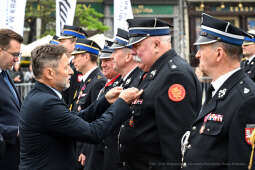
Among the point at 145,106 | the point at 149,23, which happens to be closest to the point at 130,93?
the point at 145,106

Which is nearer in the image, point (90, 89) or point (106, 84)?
point (106, 84)

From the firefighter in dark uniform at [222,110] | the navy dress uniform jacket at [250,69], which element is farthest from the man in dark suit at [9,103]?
the navy dress uniform jacket at [250,69]

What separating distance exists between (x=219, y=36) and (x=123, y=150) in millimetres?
1447

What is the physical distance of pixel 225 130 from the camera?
2.62 metres

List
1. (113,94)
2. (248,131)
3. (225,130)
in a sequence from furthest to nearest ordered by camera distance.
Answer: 1. (113,94)
2. (225,130)
3. (248,131)

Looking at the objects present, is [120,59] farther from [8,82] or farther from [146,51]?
[8,82]

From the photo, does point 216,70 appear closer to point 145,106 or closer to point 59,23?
point 145,106

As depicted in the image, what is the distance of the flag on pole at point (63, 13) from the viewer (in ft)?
27.6

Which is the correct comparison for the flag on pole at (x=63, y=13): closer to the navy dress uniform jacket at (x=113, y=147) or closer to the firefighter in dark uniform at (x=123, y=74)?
the firefighter in dark uniform at (x=123, y=74)

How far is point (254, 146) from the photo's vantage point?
2.45m

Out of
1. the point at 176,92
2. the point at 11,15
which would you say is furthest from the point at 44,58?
the point at 11,15

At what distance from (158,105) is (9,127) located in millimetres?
1949

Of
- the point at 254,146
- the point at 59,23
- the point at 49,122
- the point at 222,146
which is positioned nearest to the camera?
the point at 254,146

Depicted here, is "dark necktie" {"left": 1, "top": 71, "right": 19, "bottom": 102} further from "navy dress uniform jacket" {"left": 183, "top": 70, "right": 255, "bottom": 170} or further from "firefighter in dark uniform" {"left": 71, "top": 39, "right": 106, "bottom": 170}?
"navy dress uniform jacket" {"left": 183, "top": 70, "right": 255, "bottom": 170}
